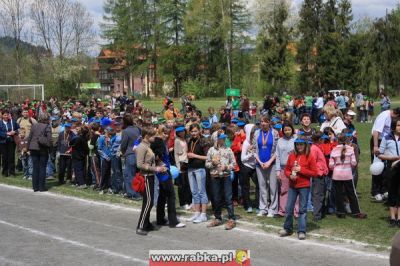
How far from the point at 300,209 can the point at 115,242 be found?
3020 millimetres

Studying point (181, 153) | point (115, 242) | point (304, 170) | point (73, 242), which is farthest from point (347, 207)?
point (73, 242)

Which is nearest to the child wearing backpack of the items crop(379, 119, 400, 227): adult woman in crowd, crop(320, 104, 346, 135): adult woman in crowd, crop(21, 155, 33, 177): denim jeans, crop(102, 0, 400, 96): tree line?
crop(379, 119, 400, 227): adult woman in crowd

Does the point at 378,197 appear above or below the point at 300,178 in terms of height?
below

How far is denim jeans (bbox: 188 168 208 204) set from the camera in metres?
10.1

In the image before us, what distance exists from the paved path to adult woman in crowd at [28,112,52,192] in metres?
2.47

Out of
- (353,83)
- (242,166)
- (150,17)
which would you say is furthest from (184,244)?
(150,17)

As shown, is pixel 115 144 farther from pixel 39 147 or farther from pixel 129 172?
pixel 39 147

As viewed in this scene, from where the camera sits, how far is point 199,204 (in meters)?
10.2

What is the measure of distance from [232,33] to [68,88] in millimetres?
24140

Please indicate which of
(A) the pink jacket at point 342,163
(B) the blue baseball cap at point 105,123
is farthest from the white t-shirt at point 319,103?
(A) the pink jacket at point 342,163

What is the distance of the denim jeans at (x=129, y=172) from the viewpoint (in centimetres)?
1234

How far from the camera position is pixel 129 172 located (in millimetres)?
12492

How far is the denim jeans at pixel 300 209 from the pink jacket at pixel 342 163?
1.43 m

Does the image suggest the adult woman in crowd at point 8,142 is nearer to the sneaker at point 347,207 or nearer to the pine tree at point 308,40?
the sneaker at point 347,207
